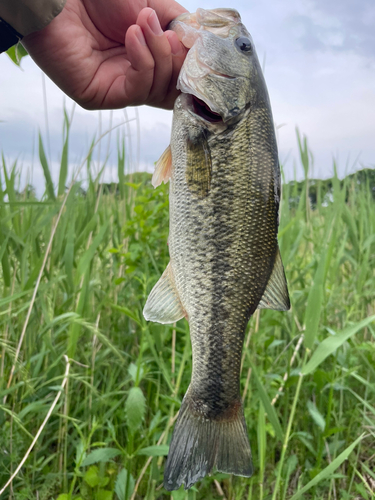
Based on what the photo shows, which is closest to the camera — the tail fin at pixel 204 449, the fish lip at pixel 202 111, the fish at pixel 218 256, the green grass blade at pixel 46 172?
the tail fin at pixel 204 449

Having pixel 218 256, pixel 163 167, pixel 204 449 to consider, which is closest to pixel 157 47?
pixel 163 167

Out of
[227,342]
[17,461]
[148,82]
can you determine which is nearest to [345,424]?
[227,342]

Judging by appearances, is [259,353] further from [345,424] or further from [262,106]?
[262,106]

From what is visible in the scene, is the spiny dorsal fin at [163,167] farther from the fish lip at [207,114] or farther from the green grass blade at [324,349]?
the green grass blade at [324,349]

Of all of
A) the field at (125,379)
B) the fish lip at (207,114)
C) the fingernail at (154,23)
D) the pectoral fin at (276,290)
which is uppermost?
the fingernail at (154,23)

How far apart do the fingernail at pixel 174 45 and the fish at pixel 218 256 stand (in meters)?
0.23

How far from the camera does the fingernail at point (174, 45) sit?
1.75 meters

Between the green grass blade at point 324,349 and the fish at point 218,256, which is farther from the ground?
the fish at point 218,256

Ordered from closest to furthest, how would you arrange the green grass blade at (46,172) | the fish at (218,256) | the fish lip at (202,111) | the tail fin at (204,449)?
the tail fin at (204,449) < the fish at (218,256) < the fish lip at (202,111) < the green grass blade at (46,172)

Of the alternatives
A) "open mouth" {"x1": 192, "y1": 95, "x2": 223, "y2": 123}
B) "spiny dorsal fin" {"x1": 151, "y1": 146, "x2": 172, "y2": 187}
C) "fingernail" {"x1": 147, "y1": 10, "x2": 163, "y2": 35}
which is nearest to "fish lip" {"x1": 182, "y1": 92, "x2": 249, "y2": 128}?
"open mouth" {"x1": 192, "y1": 95, "x2": 223, "y2": 123}

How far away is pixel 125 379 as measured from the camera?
2439 millimetres

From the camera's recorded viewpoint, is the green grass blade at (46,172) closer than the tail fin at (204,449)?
No

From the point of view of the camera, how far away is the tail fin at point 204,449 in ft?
4.55

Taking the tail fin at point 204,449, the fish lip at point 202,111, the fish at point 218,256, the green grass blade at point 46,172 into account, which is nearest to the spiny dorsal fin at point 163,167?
the fish at point 218,256
